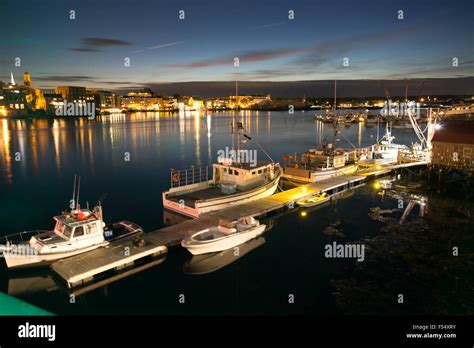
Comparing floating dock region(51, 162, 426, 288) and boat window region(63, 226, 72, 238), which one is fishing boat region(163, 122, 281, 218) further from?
boat window region(63, 226, 72, 238)

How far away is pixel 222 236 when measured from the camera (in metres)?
21.5

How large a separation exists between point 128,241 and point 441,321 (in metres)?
16.7

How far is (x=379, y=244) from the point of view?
22438 millimetres

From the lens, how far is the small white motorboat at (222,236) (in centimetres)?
2045

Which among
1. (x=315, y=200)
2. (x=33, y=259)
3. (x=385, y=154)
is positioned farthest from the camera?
(x=385, y=154)

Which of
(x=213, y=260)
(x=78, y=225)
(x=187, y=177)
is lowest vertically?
(x=213, y=260)

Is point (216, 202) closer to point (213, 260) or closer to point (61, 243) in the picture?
point (213, 260)

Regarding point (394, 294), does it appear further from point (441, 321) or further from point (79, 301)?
point (79, 301)

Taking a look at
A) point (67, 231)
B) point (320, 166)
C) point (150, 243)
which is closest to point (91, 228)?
point (67, 231)
